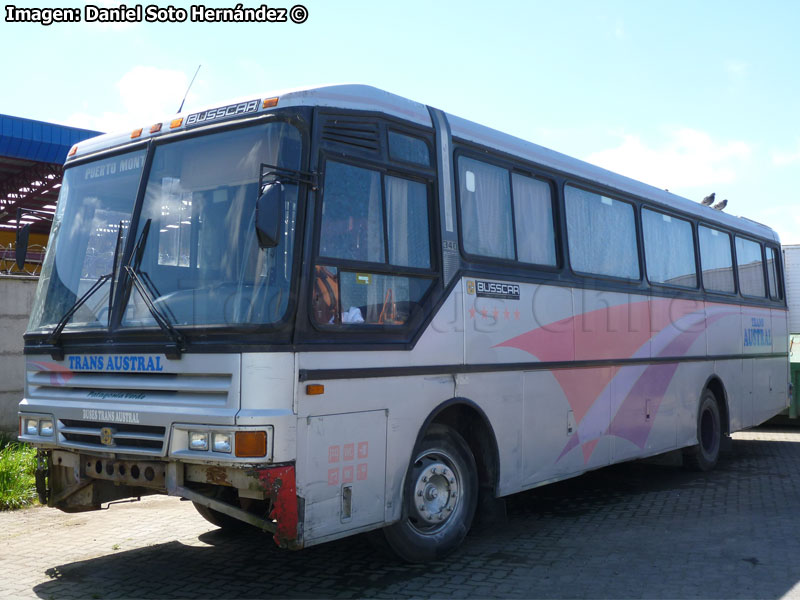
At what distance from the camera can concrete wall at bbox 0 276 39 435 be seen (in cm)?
1045

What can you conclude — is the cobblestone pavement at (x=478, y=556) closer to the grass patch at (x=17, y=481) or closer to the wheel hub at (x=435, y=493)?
the grass patch at (x=17, y=481)

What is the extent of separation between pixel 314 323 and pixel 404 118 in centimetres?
187

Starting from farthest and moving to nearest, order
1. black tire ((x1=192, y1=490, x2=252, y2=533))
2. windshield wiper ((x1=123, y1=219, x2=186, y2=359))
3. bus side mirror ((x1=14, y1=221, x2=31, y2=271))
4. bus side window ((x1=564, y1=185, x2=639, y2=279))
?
1. bus side window ((x1=564, y1=185, x2=639, y2=279))
2. black tire ((x1=192, y1=490, x2=252, y2=533))
3. bus side mirror ((x1=14, y1=221, x2=31, y2=271))
4. windshield wiper ((x1=123, y1=219, x2=186, y2=359))

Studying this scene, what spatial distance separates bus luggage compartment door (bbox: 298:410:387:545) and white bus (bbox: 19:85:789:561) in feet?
0.05

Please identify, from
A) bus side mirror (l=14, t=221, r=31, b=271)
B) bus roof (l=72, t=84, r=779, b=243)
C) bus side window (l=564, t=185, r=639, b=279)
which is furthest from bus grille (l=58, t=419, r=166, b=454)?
bus side window (l=564, t=185, r=639, b=279)

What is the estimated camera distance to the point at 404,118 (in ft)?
20.5

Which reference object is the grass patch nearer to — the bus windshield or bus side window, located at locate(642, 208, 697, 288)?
the bus windshield

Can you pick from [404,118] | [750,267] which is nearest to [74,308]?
[404,118]

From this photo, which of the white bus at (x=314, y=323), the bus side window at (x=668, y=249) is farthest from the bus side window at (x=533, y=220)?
the bus side window at (x=668, y=249)

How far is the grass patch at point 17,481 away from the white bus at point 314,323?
2.59 meters

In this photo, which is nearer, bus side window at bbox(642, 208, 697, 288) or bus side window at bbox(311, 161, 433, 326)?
bus side window at bbox(311, 161, 433, 326)

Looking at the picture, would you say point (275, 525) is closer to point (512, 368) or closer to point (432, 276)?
point (432, 276)

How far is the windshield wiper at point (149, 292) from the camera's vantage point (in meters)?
5.25

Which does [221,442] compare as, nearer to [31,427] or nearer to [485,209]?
[31,427]
